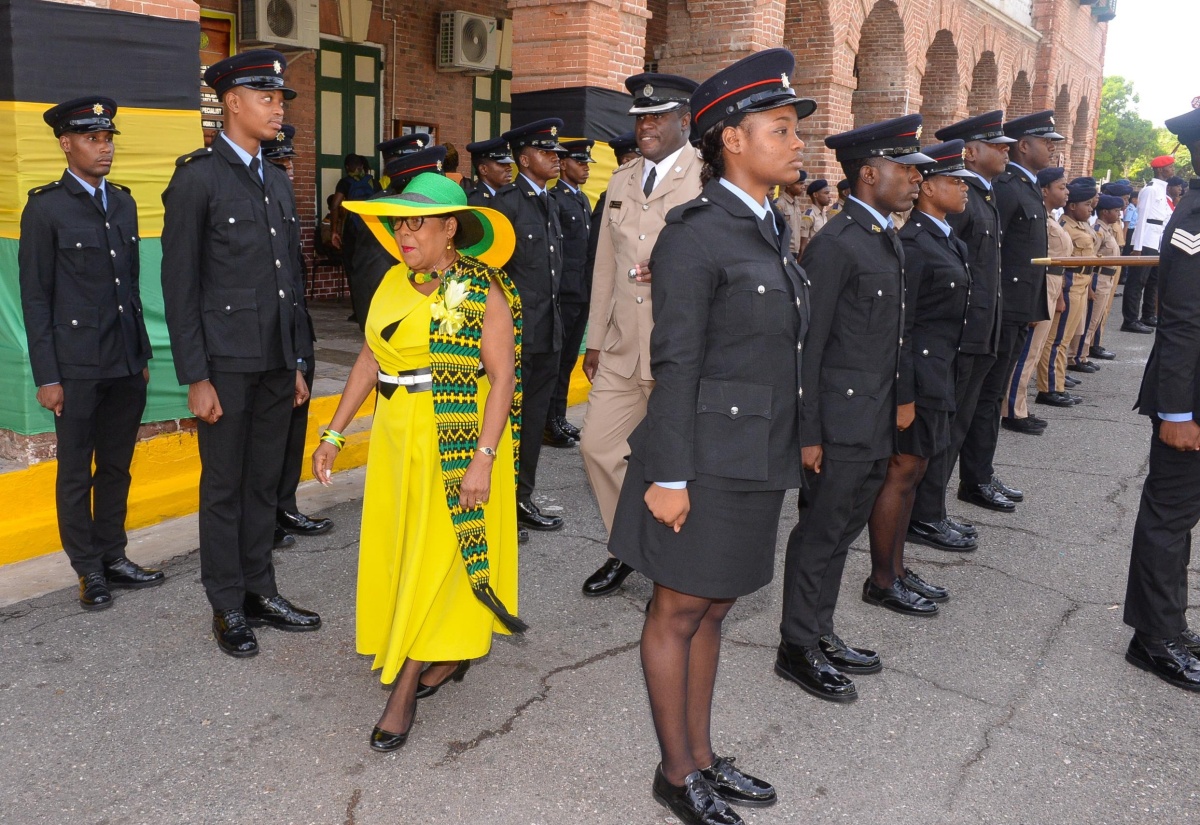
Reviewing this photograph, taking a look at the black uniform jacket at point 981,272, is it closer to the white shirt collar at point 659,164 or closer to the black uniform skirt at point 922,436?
the black uniform skirt at point 922,436

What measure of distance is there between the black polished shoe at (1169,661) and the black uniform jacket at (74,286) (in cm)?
447

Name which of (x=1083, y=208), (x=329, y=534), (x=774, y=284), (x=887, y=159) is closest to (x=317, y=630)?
(x=329, y=534)

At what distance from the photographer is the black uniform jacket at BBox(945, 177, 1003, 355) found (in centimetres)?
534

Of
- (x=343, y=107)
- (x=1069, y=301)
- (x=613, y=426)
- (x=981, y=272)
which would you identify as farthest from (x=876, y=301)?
Answer: (x=343, y=107)

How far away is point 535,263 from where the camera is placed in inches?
240

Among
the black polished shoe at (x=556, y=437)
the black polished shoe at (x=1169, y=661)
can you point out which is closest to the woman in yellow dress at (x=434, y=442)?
the black polished shoe at (x=1169, y=661)

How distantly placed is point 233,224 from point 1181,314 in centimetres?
358

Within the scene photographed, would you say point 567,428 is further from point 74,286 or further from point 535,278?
point 74,286

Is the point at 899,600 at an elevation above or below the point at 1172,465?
below

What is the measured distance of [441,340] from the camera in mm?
3217

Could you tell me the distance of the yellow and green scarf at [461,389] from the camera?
3230mm

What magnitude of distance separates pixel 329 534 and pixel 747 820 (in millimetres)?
3129

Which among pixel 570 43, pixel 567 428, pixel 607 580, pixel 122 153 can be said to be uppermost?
pixel 570 43

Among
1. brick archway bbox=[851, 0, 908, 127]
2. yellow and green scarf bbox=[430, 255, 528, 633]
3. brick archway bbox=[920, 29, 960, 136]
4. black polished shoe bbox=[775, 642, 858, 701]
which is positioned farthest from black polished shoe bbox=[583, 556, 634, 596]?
brick archway bbox=[920, 29, 960, 136]
